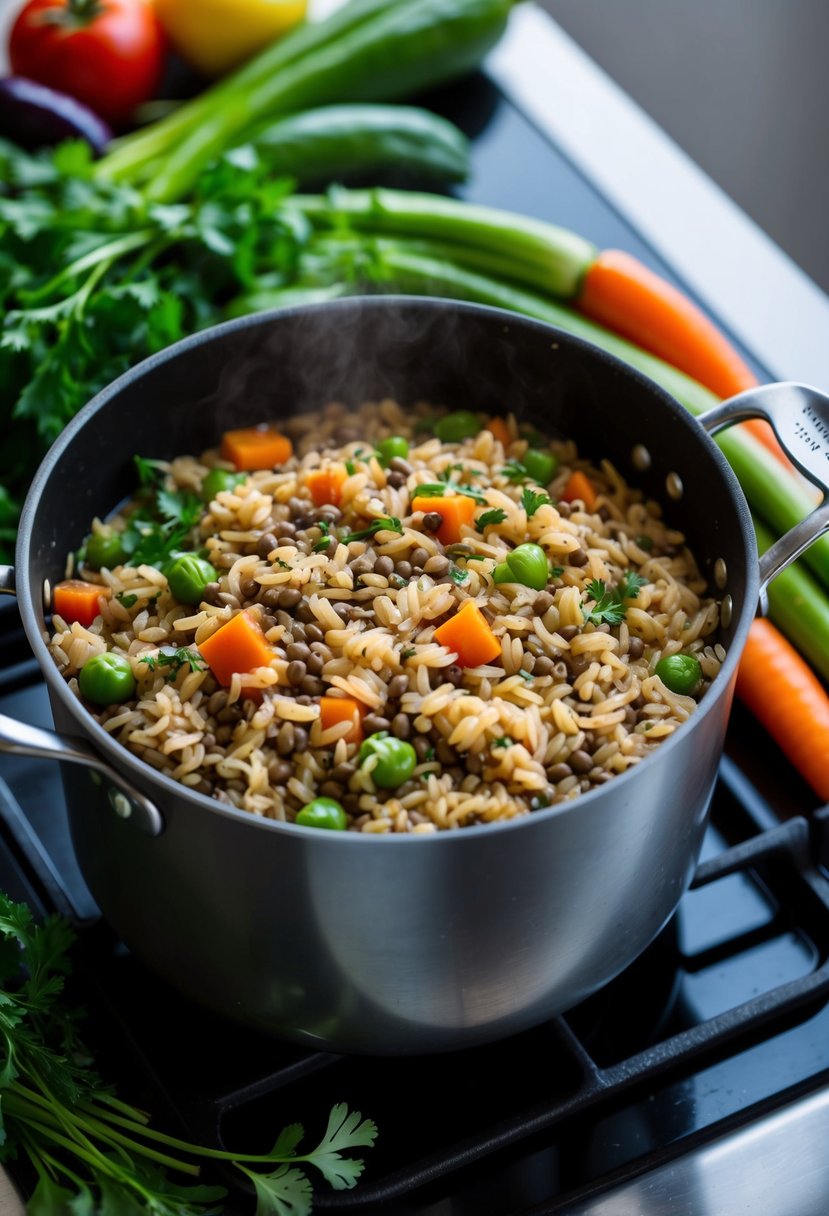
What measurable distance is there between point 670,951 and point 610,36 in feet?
13.2

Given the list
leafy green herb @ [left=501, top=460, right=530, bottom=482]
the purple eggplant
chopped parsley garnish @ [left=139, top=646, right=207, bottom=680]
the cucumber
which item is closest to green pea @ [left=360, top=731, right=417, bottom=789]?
chopped parsley garnish @ [left=139, top=646, right=207, bottom=680]

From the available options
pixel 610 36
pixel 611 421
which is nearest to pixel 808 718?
pixel 611 421

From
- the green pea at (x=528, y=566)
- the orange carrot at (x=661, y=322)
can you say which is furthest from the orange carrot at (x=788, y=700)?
the orange carrot at (x=661, y=322)

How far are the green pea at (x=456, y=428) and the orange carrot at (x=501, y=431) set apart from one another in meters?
0.03

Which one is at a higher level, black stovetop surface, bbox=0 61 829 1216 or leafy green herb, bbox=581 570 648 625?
leafy green herb, bbox=581 570 648 625

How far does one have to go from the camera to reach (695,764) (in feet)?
4.85

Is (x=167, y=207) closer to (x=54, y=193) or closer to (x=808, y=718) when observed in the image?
(x=54, y=193)

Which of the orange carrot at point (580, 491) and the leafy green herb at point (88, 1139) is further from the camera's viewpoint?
the orange carrot at point (580, 491)

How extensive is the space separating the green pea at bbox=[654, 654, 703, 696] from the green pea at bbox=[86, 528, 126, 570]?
2.84 feet

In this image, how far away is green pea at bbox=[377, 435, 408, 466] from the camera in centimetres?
206

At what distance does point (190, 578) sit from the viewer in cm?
182

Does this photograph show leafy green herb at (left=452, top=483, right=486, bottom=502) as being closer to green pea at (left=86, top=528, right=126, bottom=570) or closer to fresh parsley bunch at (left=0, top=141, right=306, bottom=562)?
green pea at (left=86, top=528, right=126, bottom=570)

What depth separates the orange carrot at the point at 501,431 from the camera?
2197mm

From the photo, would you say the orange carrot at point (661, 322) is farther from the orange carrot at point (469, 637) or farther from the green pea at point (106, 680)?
the green pea at point (106, 680)
